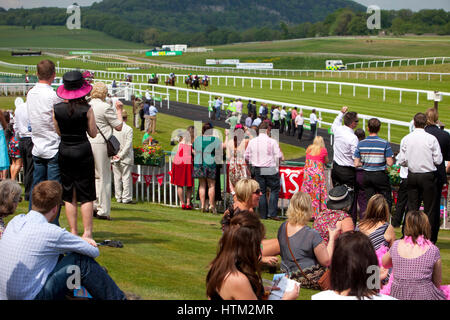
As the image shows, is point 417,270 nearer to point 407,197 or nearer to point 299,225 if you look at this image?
point 299,225

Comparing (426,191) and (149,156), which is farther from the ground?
(426,191)

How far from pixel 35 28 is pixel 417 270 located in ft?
678

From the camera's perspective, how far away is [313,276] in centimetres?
642

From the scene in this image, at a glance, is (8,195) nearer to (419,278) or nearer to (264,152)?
(419,278)

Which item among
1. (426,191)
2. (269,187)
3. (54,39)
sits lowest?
(269,187)

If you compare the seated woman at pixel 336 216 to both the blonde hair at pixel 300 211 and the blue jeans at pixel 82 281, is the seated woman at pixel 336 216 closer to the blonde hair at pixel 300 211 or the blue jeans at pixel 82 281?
the blonde hair at pixel 300 211

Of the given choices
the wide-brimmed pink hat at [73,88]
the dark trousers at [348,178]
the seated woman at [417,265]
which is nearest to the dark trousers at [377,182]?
the dark trousers at [348,178]

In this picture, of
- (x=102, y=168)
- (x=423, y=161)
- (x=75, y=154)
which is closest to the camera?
(x=75, y=154)

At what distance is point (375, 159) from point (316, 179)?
2048mm

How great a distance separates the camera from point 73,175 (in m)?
6.97

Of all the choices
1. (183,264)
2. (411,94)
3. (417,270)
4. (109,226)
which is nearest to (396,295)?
(417,270)

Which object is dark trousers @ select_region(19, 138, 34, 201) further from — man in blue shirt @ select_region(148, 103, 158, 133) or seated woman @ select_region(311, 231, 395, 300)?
man in blue shirt @ select_region(148, 103, 158, 133)

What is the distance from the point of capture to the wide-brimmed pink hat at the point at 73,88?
6.76 meters

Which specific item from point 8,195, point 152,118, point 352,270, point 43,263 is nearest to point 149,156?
point 8,195
